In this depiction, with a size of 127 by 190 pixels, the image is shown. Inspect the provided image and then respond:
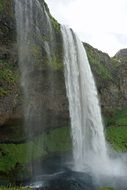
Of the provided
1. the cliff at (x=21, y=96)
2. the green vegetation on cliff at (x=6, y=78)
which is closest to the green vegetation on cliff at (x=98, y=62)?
the cliff at (x=21, y=96)

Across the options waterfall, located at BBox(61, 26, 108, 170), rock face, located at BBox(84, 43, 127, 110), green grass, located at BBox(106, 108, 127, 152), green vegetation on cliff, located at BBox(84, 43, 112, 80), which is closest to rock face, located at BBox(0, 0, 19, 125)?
waterfall, located at BBox(61, 26, 108, 170)

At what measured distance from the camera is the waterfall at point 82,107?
188ft

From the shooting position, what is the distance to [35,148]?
5516cm

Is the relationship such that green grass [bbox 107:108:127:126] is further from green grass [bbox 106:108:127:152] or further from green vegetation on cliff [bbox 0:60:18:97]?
green vegetation on cliff [bbox 0:60:18:97]

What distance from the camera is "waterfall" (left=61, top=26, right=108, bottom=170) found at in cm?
5722

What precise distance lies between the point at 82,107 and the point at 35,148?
949cm

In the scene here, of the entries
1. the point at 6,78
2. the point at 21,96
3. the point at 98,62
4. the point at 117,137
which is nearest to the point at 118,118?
the point at 117,137

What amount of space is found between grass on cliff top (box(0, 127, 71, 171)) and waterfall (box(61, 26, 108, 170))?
280 cm

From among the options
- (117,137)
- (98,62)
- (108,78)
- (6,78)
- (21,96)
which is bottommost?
(117,137)

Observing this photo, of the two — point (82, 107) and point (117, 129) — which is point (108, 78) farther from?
point (82, 107)

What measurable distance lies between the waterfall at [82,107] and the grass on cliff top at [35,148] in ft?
9.18

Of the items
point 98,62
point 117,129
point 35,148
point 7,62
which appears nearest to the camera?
point 7,62

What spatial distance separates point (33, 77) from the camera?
52.9 metres

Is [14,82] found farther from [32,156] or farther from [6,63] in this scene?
[32,156]
